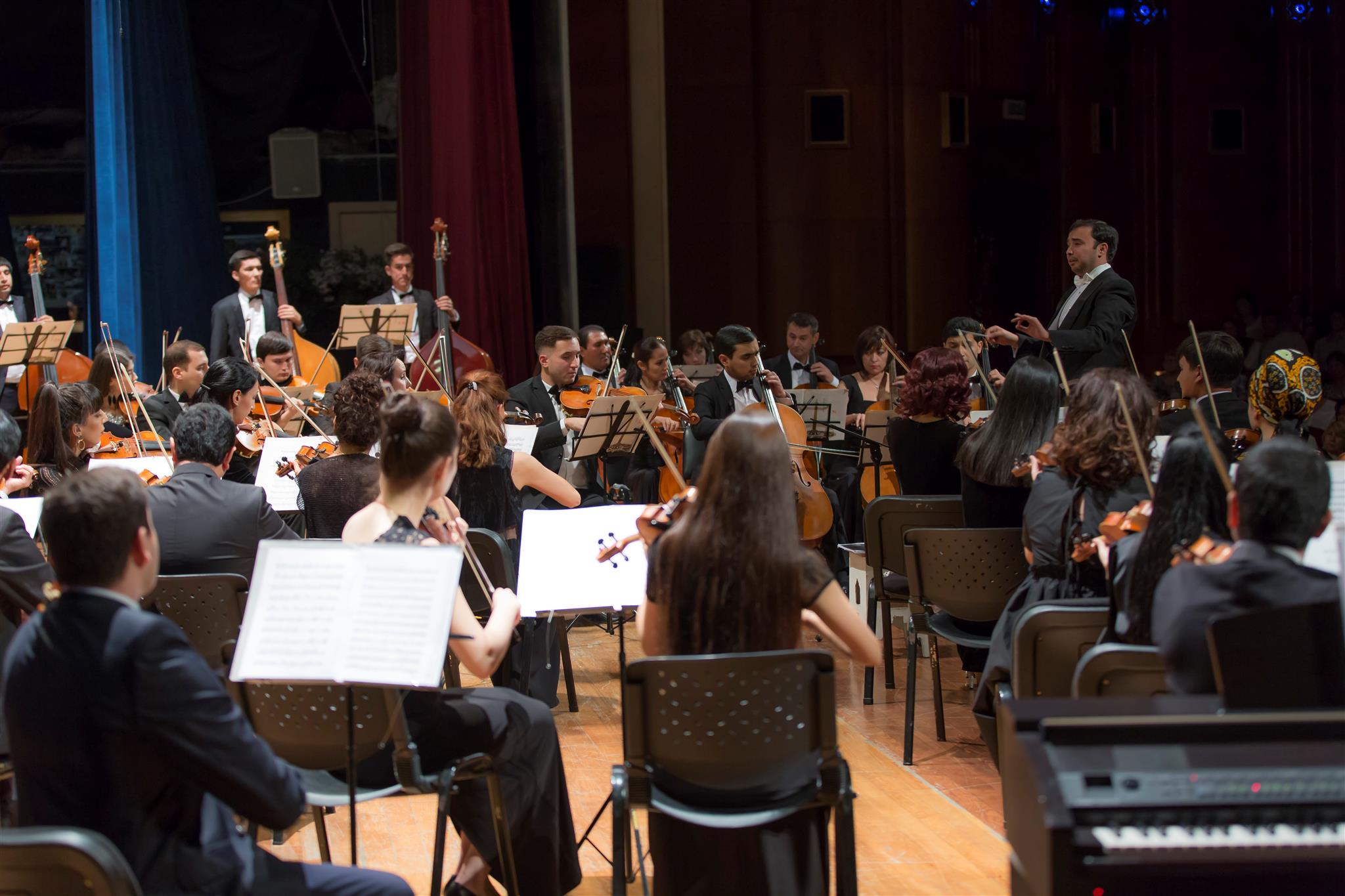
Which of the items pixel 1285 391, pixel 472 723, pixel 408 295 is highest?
pixel 408 295

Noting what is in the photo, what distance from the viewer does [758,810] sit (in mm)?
2311

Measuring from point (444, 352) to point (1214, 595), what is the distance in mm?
5232

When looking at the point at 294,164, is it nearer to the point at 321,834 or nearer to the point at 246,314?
the point at 246,314

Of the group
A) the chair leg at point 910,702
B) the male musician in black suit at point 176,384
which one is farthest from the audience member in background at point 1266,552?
the male musician in black suit at point 176,384

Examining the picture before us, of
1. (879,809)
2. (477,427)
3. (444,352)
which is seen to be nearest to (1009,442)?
(879,809)

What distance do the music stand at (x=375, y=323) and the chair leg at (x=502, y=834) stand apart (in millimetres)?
4129

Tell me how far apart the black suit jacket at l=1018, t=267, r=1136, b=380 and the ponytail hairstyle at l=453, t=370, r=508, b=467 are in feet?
6.89

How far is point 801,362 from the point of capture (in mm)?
7180

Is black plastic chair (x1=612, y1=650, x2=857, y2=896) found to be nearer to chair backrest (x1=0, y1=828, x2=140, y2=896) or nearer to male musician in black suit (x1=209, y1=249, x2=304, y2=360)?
A: chair backrest (x1=0, y1=828, x2=140, y2=896)

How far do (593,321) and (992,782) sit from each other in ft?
17.5

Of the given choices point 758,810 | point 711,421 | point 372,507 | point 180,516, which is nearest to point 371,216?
point 711,421

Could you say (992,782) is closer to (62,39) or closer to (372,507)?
(372,507)

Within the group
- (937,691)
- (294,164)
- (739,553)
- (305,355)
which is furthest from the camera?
(294,164)

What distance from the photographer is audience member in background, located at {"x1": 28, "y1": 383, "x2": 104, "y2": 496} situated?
4.09 m
